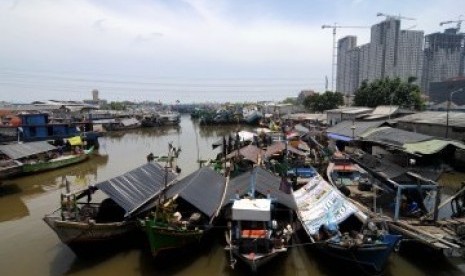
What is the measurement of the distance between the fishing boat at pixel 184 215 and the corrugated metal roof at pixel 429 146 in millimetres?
13133

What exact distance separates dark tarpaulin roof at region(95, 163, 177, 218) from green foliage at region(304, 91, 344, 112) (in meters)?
50.2

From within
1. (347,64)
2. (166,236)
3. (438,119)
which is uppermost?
(347,64)

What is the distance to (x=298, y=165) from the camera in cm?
1991

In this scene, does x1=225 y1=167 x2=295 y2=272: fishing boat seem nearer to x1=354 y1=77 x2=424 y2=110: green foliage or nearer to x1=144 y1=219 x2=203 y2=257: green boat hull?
x1=144 y1=219 x2=203 y2=257: green boat hull

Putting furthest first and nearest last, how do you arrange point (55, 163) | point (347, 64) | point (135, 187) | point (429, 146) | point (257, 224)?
point (347, 64) < point (55, 163) < point (429, 146) < point (135, 187) < point (257, 224)

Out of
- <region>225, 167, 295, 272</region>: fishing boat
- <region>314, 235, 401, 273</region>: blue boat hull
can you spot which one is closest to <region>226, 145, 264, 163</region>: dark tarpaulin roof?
<region>225, 167, 295, 272</region>: fishing boat

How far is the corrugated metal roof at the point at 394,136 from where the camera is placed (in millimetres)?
23000

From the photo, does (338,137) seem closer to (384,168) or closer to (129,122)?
(384,168)

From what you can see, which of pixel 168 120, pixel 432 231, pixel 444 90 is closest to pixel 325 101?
pixel 168 120

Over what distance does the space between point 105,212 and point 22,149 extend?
1359cm

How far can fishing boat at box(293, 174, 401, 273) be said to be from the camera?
9539 millimetres

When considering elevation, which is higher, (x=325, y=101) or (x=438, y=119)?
(x=325, y=101)

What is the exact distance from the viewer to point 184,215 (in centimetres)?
1223

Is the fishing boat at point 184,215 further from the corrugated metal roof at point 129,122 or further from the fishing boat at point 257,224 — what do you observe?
the corrugated metal roof at point 129,122
